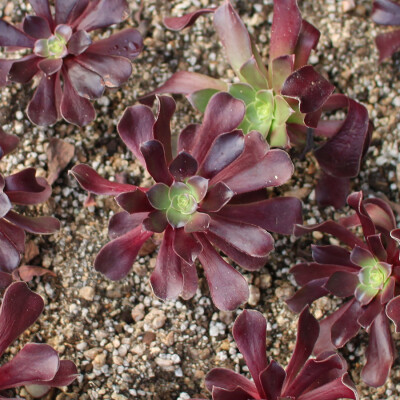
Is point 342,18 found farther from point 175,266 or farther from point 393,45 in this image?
point 175,266

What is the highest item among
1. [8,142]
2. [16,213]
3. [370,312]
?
[8,142]

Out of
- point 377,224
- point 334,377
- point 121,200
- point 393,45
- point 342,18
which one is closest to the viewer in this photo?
point 121,200

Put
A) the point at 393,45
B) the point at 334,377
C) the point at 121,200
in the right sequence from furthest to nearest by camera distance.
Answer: the point at 393,45
the point at 334,377
the point at 121,200

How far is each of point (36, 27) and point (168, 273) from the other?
810mm

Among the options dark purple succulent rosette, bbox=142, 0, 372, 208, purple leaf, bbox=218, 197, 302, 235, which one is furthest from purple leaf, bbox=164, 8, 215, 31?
purple leaf, bbox=218, 197, 302, 235

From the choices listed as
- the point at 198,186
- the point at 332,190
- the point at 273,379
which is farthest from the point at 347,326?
the point at 198,186

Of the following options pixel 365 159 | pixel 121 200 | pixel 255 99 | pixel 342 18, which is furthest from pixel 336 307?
pixel 342 18

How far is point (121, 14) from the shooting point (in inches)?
76.5

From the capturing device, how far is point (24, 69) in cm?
193

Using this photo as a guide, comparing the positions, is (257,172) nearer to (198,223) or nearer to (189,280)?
(198,223)

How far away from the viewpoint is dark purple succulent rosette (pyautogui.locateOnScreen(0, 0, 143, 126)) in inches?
75.2

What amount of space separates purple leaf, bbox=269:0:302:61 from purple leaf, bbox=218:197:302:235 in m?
0.44

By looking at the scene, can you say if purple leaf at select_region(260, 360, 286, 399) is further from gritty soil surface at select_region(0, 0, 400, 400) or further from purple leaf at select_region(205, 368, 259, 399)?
gritty soil surface at select_region(0, 0, 400, 400)

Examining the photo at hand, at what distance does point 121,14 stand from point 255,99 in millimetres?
460
